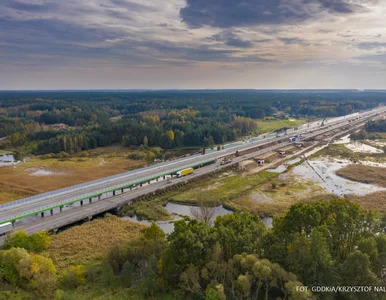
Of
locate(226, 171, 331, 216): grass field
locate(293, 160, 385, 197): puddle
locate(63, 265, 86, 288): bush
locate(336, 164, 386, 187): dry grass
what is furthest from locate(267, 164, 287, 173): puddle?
locate(63, 265, 86, 288): bush

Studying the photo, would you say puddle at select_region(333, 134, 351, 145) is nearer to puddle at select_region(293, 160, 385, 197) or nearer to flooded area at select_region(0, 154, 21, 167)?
puddle at select_region(293, 160, 385, 197)

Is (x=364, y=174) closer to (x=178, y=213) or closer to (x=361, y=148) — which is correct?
(x=361, y=148)

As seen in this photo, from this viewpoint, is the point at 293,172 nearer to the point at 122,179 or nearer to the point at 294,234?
the point at 122,179

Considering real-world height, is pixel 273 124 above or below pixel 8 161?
above

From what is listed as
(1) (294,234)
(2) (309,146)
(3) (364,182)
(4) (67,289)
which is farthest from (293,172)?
(4) (67,289)

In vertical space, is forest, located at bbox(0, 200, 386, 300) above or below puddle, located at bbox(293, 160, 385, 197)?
above

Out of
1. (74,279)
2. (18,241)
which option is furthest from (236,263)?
(18,241)
